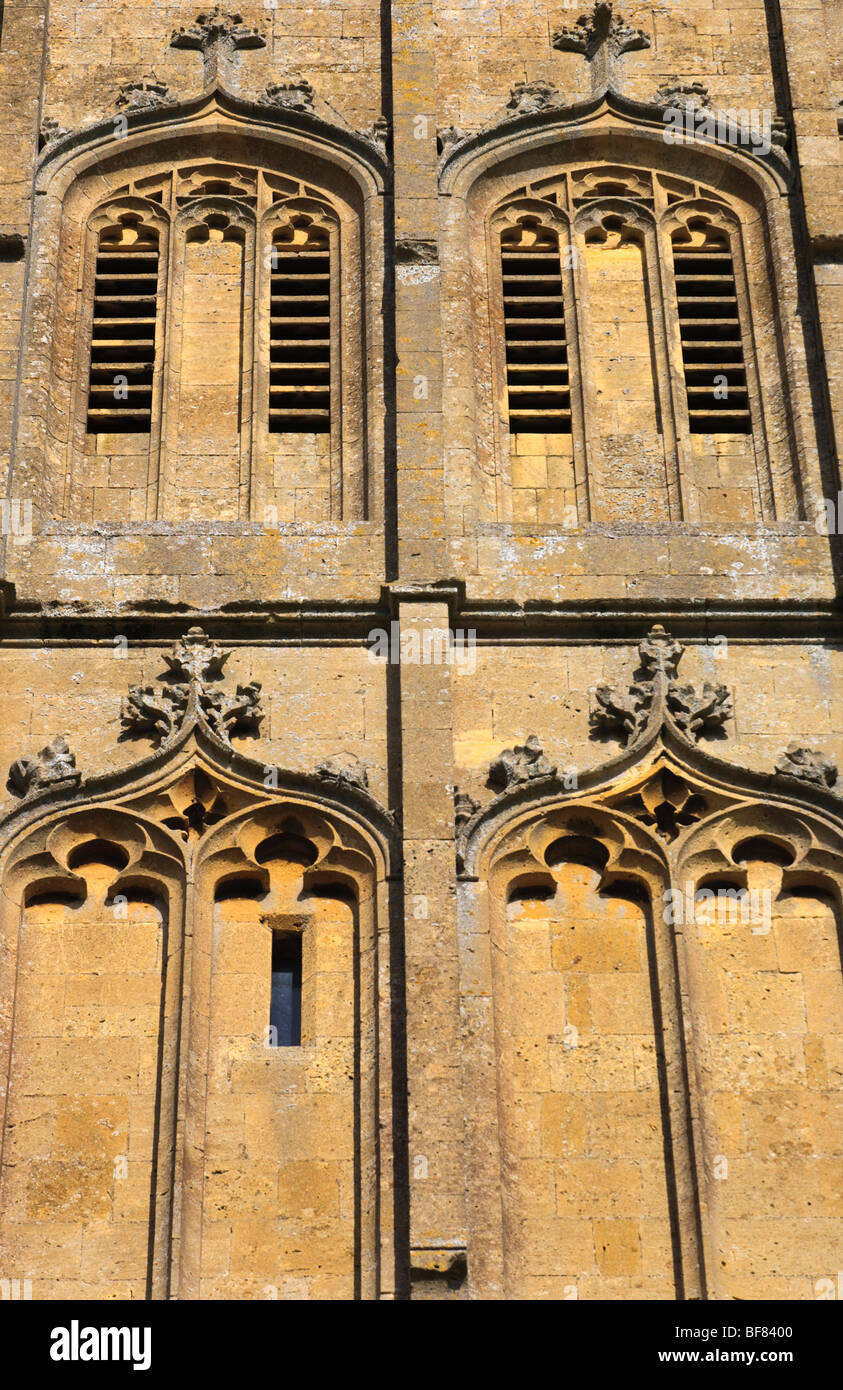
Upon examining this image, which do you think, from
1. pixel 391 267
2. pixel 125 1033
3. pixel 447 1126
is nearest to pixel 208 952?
pixel 125 1033

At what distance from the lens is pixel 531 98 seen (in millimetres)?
23734

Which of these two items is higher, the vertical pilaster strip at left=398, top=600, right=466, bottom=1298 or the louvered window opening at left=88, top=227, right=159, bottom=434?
the louvered window opening at left=88, top=227, right=159, bottom=434

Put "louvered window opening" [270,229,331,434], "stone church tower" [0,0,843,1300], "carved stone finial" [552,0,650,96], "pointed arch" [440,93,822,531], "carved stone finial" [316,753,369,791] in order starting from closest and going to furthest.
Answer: "stone church tower" [0,0,843,1300], "carved stone finial" [316,753,369,791], "pointed arch" [440,93,822,531], "louvered window opening" [270,229,331,434], "carved stone finial" [552,0,650,96]

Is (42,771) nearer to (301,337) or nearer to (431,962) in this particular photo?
(431,962)

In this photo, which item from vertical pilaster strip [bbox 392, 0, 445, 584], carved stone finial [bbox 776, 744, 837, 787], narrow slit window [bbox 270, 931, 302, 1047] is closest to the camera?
narrow slit window [bbox 270, 931, 302, 1047]

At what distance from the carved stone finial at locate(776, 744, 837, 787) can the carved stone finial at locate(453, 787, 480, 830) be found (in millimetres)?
1936

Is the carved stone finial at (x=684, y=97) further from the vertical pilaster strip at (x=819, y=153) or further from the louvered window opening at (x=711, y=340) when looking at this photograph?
the louvered window opening at (x=711, y=340)

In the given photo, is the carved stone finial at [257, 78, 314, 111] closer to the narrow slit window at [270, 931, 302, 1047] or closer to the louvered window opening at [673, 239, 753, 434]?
the louvered window opening at [673, 239, 753, 434]

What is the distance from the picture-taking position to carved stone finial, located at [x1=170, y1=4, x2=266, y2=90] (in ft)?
78.6

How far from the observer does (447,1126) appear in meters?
17.7

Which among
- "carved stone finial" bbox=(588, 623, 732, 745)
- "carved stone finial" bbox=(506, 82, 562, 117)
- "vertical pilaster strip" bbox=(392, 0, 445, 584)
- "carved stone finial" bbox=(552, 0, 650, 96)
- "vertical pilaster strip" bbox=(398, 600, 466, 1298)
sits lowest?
"vertical pilaster strip" bbox=(398, 600, 466, 1298)

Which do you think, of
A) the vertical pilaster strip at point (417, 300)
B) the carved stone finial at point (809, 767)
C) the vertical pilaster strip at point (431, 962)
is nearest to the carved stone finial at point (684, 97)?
the vertical pilaster strip at point (417, 300)

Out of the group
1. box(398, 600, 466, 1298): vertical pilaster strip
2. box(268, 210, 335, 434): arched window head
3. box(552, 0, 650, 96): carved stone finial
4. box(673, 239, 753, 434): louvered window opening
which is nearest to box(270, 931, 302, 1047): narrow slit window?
box(398, 600, 466, 1298): vertical pilaster strip

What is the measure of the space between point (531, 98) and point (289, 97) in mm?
1843
